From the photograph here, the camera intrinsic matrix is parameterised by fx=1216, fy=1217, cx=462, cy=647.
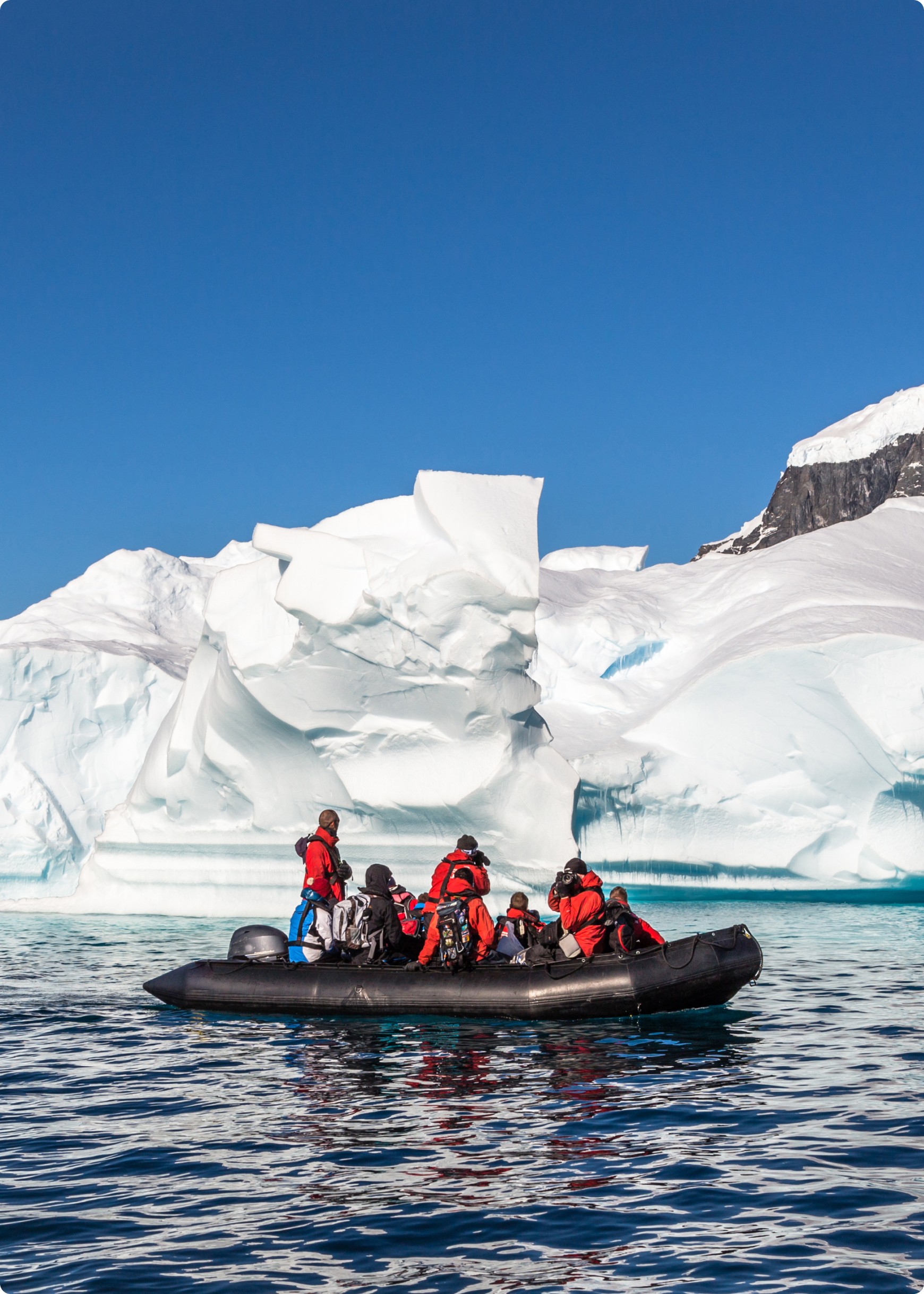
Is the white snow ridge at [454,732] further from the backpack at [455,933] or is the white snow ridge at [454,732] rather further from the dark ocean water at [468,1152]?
the dark ocean water at [468,1152]

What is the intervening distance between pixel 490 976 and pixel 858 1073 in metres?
3.67

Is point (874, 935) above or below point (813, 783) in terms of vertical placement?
below

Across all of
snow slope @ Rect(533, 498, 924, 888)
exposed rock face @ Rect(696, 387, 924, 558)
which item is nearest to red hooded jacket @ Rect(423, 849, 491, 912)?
snow slope @ Rect(533, 498, 924, 888)

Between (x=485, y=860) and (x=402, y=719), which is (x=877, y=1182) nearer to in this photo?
(x=485, y=860)

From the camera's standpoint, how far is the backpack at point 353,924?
1176 cm

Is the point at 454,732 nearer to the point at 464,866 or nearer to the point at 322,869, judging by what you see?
the point at 322,869

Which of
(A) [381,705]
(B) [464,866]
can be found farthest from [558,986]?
(A) [381,705]

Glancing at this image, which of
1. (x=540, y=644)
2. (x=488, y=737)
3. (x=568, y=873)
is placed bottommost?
(x=568, y=873)

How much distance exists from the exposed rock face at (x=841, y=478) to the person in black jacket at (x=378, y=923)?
46580mm

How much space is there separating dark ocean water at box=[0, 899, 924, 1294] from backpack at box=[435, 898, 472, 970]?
0.59 metres

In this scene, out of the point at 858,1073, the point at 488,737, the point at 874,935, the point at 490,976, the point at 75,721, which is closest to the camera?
the point at 858,1073

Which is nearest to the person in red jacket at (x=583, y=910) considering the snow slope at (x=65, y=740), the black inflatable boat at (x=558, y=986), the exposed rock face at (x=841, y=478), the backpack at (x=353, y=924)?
the black inflatable boat at (x=558, y=986)

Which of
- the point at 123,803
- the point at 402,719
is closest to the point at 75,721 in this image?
the point at 123,803

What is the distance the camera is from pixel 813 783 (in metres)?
23.1
